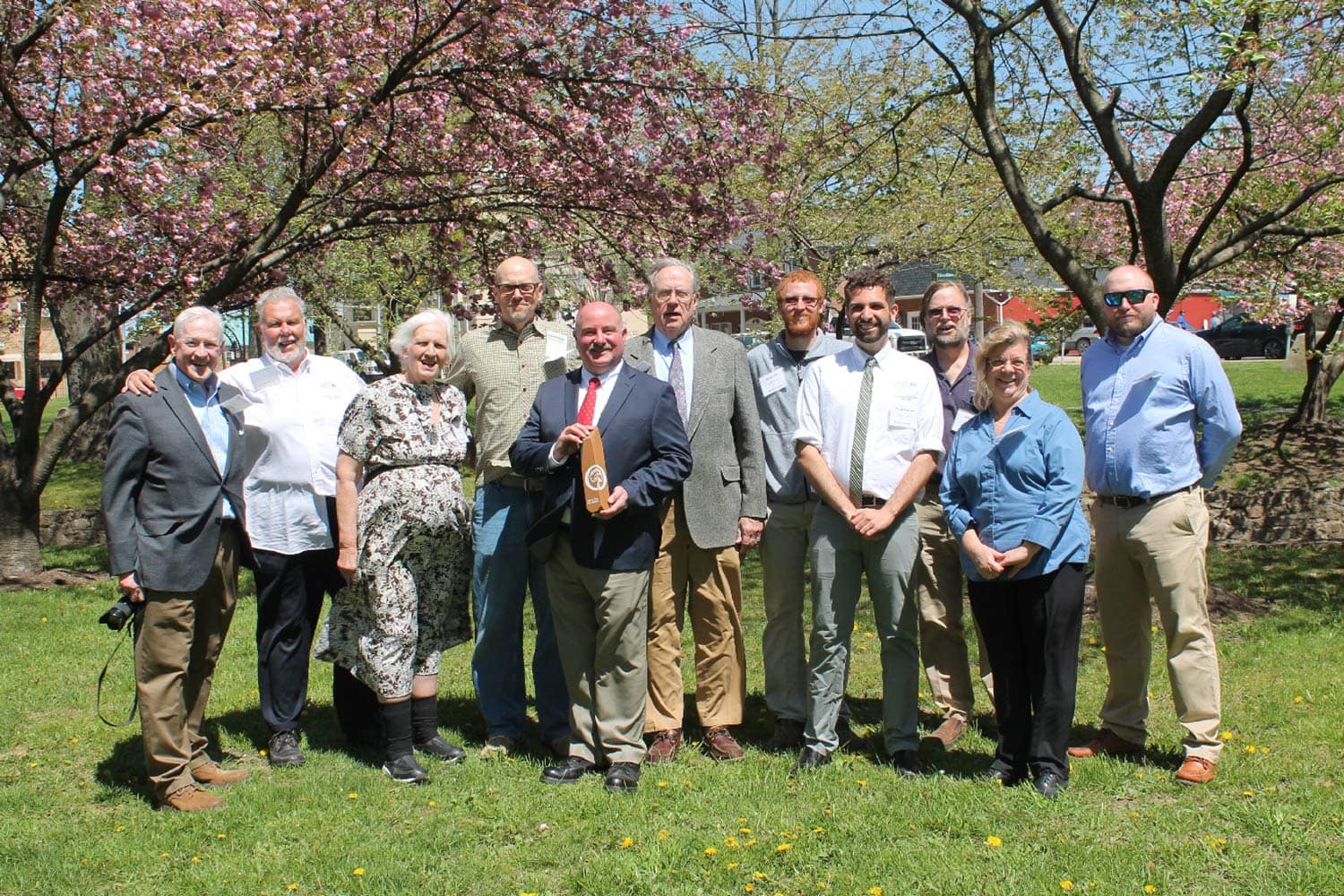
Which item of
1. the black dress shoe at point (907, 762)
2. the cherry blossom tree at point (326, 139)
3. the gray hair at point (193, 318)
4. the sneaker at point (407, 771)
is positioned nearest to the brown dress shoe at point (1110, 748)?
the black dress shoe at point (907, 762)

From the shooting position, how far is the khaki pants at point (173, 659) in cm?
449

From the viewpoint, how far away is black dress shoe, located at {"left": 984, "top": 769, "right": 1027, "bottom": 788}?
455 cm

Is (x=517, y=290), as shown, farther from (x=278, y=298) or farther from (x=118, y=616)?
(x=118, y=616)

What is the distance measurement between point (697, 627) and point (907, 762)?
1.08 meters

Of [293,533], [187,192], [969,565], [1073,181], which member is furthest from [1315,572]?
[187,192]

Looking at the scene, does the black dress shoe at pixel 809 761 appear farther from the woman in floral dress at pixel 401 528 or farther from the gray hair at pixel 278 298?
the gray hair at pixel 278 298

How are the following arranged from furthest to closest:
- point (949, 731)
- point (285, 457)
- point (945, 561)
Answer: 1. point (945, 561)
2. point (949, 731)
3. point (285, 457)

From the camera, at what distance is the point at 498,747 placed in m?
5.14

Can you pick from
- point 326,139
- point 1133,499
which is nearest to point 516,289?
point 1133,499

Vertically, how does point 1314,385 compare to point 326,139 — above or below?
below

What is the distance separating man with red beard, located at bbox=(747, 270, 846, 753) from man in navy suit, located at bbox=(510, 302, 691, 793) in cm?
65

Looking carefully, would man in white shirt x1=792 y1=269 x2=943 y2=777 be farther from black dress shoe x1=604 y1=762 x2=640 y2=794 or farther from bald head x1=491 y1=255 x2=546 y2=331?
bald head x1=491 y1=255 x2=546 y2=331

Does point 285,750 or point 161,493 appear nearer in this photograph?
point 161,493

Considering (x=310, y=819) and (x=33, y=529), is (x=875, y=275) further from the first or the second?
(x=33, y=529)
